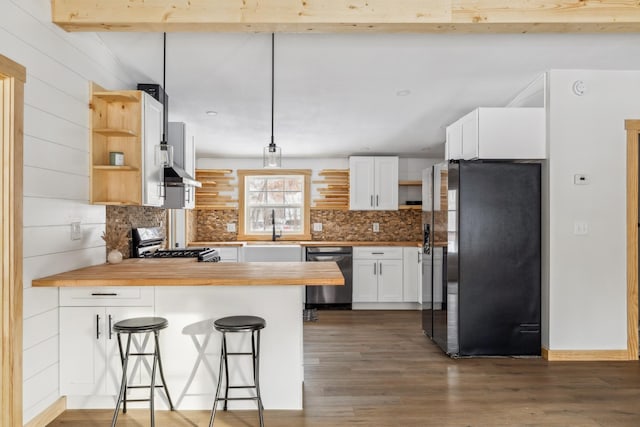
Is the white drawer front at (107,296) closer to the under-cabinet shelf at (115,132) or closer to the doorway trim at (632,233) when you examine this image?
the under-cabinet shelf at (115,132)

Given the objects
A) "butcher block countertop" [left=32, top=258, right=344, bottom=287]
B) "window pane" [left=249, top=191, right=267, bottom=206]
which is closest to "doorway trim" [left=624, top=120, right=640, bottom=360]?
"butcher block countertop" [left=32, top=258, right=344, bottom=287]

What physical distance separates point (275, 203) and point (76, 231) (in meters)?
4.02

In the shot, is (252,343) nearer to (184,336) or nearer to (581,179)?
(184,336)

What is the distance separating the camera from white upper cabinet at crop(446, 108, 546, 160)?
12.0 ft

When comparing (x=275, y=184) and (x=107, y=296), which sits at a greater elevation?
(x=275, y=184)

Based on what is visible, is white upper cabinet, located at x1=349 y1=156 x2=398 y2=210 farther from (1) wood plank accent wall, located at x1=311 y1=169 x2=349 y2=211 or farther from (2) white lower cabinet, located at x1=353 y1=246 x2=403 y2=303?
(2) white lower cabinet, located at x1=353 y1=246 x2=403 y2=303

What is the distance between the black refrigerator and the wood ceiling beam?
4.45 feet

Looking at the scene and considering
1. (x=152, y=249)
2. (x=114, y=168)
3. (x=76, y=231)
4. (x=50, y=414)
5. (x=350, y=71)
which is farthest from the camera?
(x=152, y=249)

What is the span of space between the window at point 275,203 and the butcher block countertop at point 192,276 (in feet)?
12.4

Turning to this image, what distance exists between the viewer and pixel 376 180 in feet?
20.9

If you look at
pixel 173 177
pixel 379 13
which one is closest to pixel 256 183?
pixel 173 177

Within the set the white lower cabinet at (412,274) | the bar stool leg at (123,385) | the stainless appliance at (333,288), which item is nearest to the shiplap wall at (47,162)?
the bar stool leg at (123,385)

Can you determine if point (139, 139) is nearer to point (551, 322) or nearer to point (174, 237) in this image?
point (174, 237)

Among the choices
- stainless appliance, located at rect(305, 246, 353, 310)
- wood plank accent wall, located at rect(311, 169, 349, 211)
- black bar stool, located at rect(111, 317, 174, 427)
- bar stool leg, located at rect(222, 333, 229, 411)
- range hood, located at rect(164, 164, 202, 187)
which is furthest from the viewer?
wood plank accent wall, located at rect(311, 169, 349, 211)
